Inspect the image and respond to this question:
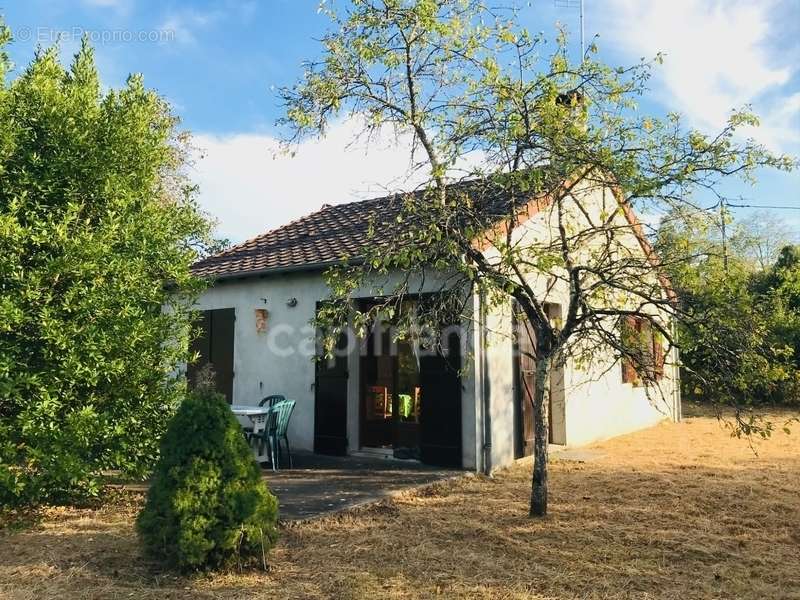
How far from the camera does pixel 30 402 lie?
4977 millimetres

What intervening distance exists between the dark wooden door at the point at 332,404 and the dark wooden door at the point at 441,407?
134cm

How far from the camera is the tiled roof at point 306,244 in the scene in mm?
8711

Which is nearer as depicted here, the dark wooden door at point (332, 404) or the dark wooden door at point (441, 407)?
the dark wooden door at point (441, 407)

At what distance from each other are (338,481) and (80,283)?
346cm

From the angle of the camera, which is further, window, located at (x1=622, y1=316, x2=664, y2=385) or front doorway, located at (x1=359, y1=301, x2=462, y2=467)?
front doorway, located at (x1=359, y1=301, x2=462, y2=467)

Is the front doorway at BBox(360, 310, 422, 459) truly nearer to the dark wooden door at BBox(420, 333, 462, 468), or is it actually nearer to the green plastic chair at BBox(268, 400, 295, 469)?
the dark wooden door at BBox(420, 333, 462, 468)

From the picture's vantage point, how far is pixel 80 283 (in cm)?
520

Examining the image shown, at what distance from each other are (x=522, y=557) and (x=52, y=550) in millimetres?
3527

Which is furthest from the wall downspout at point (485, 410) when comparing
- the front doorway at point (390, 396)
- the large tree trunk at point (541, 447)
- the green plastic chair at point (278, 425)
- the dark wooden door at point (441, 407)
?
the green plastic chair at point (278, 425)

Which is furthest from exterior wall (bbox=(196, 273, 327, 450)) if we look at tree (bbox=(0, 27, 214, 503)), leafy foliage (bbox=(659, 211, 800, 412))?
leafy foliage (bbox=(659, 211, 800, 412))

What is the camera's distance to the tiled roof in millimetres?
8711

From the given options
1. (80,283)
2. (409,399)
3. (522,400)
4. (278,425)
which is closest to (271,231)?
(409,399)

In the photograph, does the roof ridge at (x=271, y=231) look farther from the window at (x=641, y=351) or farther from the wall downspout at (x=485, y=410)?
the window at (x=641, y=351)

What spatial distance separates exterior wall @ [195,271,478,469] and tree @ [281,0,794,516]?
3083mm
